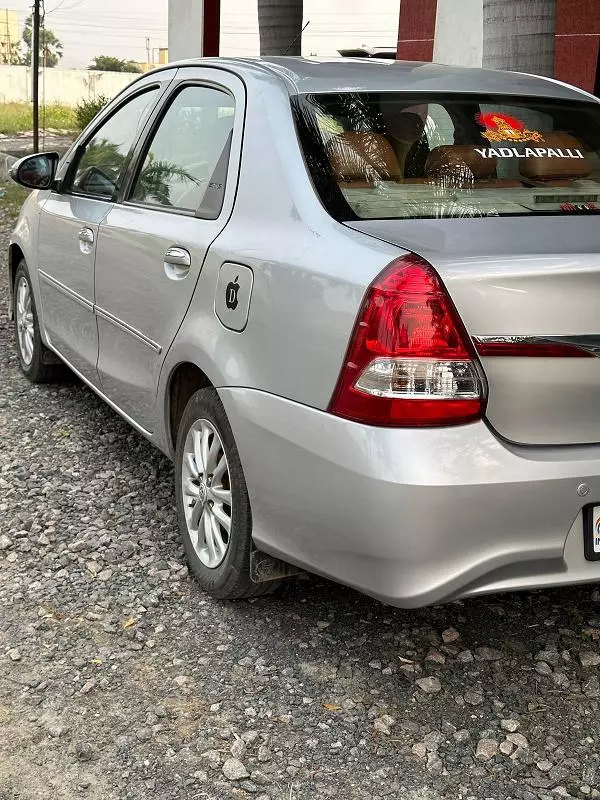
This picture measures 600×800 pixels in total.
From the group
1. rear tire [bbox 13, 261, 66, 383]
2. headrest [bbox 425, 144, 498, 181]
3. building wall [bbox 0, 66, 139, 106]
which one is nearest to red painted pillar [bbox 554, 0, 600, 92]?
rear tire [bbox 13, 261, 66, 383]

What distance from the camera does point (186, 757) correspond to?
2.63m

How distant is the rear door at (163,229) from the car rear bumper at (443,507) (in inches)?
34.5

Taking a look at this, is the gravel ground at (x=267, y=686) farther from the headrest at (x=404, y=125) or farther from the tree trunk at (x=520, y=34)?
the tree trunk at (x=520, y=34)

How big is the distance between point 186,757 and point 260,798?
24 centimetres

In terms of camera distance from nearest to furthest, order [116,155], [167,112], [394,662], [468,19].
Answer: [394,662], [167,112], [116,155], [468,19]

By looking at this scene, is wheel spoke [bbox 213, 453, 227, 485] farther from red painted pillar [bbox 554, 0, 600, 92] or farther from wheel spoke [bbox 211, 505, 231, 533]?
red painted pillar [bbox 554, 0, 600, 92]

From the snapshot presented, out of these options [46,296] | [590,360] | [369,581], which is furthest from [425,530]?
[46,296]

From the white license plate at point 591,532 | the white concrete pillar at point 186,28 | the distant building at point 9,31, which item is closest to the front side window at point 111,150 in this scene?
the white license plate at point 591,532

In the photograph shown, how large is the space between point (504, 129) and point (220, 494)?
1.45 metres

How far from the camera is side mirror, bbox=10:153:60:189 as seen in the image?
16.5ft

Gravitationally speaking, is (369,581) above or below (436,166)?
below

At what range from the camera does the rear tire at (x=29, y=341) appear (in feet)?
18.5

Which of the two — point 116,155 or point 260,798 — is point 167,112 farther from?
point 260,798

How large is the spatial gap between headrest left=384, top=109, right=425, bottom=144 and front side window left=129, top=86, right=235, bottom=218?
536 millimetres
